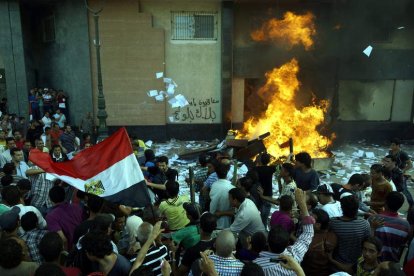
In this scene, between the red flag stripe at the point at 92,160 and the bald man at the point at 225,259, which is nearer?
the bald man at the point at 225,259

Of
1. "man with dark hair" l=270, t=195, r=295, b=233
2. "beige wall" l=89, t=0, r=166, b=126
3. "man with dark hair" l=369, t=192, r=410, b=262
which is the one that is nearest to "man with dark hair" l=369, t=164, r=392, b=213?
"man with dark hair" l=369, t=192, r=410, b=262

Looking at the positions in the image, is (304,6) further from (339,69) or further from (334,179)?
(334,179)

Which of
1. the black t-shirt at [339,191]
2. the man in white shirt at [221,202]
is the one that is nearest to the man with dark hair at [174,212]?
the man in white shirt at [221,202]

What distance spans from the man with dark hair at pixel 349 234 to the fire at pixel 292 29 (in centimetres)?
1093

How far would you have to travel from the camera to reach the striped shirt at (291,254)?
353cm

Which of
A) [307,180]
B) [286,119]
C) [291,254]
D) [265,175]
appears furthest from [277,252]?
[286,119]

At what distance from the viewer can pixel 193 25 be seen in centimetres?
1452

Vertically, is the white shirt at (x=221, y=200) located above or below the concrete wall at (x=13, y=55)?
below

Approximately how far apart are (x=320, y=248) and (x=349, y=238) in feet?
1.19

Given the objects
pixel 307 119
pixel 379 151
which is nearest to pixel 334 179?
pixel 307 119

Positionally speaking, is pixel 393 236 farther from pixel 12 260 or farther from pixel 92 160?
pixel 12 260

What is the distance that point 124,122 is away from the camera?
1489 cm

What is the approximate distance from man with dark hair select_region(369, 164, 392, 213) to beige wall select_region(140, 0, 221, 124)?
9.49 metres

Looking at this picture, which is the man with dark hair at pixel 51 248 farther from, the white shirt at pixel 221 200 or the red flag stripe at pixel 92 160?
the white shirt at pixel 221 200
